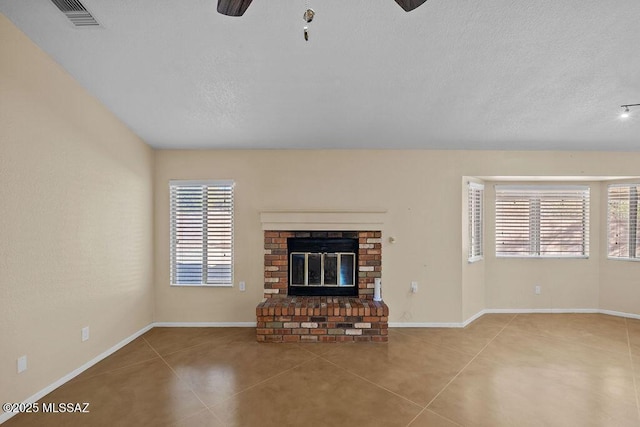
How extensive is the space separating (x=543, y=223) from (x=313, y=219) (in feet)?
12.0

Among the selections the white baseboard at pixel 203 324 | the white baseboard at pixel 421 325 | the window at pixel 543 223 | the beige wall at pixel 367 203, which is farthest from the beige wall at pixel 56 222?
the window at pixel 543 223

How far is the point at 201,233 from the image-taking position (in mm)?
3994

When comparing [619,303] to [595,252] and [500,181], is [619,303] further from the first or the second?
[500,181]

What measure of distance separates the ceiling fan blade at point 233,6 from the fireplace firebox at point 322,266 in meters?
2.89

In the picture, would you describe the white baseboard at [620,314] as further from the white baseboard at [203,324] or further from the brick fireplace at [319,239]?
the white baseboard at [203,324]

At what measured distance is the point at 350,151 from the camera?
398 cm

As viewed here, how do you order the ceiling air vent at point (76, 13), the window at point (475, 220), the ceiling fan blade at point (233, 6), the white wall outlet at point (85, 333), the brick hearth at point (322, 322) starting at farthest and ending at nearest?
the window at point (475, 220)
the brick hearth at point (322, 322)
the white wall outlet at point (85, 333)
the ceiling air vent at point (76, 13)
the ceiling fan blade at point (233, 6)

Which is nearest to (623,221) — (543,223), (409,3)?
(543,223)

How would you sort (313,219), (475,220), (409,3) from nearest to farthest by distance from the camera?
1. (409,3)
2. (313,219)
3. (475,220)

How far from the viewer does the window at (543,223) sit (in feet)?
14.6

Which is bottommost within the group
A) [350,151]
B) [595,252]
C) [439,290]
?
[439,290]

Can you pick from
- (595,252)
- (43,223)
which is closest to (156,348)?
(43,223)

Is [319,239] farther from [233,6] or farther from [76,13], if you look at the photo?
[76,13]

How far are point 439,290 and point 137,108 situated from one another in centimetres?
434
